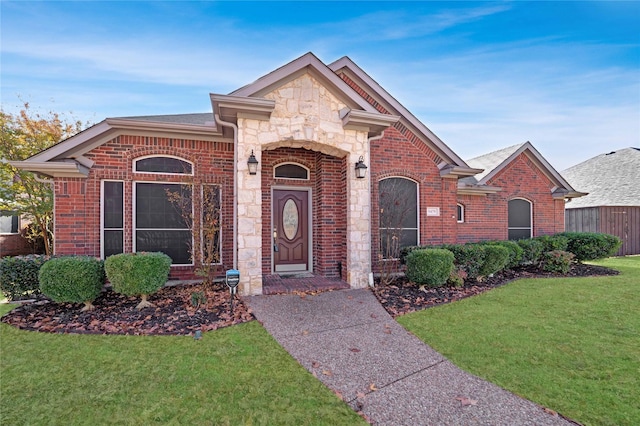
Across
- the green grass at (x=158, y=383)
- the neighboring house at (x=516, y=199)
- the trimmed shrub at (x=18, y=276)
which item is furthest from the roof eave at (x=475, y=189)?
the trimmed shrub at (x=18, y=276)

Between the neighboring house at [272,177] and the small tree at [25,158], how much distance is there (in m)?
6.75

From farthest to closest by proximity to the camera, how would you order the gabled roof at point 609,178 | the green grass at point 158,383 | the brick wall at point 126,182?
the gabled roof at point 609,178 → the brick wall at point 126,182 → the green grass at point 158,383

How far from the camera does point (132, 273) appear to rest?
5.18 m

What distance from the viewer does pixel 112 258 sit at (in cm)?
529

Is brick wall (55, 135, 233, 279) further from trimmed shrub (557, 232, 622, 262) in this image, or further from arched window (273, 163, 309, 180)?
trimmed shrub (557, 232, 622, 262)

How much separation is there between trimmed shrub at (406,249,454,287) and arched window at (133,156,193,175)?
5763 millimetres

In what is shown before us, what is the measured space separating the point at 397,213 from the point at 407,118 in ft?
9.08

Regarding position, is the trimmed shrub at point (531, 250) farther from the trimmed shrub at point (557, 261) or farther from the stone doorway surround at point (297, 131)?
the stone doorway surround at point (297, 131)

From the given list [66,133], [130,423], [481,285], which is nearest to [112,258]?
[130,423]

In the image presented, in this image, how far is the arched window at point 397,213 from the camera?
324 inches

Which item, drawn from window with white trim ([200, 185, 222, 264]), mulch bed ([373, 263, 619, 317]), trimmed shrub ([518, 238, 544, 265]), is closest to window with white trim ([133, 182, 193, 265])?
window with white trim ([200, 185, 222, 264])

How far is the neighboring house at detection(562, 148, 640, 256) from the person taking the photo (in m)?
15.1

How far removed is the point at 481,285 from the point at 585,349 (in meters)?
3.63

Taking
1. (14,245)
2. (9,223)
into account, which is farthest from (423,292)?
(9,223)
